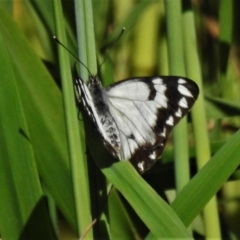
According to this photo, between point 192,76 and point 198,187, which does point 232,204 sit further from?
point 198,187

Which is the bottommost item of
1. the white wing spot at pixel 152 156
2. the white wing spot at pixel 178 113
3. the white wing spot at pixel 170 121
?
the white wing spot at pixel 152 156

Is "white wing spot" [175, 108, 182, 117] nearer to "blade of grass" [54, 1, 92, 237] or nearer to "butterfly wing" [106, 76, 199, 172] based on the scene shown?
"butterfly wing" [106, 76, 199, 172]

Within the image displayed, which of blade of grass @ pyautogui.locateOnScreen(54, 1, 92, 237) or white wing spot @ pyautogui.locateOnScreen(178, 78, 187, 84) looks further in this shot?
white wing spot @ pyautogui.locateOnScreen(178, 78, 187, 84)

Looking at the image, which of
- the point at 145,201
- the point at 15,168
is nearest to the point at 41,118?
the point at 15,168

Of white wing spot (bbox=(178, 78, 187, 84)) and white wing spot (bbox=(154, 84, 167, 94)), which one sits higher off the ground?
white wing spot (bbox=(178, 78, 187, 84))

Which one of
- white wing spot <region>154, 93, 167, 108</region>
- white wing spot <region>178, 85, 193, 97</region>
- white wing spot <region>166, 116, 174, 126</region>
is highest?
white wing spot <region>178, 85, 193, 97</region>

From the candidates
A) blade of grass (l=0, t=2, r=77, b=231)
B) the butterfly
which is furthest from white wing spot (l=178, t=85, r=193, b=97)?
blade of grass (l=0, t=2, r=77, b=231)

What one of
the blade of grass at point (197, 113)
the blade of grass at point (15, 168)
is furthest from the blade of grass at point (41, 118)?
the blade of grass at point (197, 113)

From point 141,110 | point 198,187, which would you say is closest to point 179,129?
point 141,110

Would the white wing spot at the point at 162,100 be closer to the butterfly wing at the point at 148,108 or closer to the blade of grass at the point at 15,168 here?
the butterfly wing at the point at 148,108
